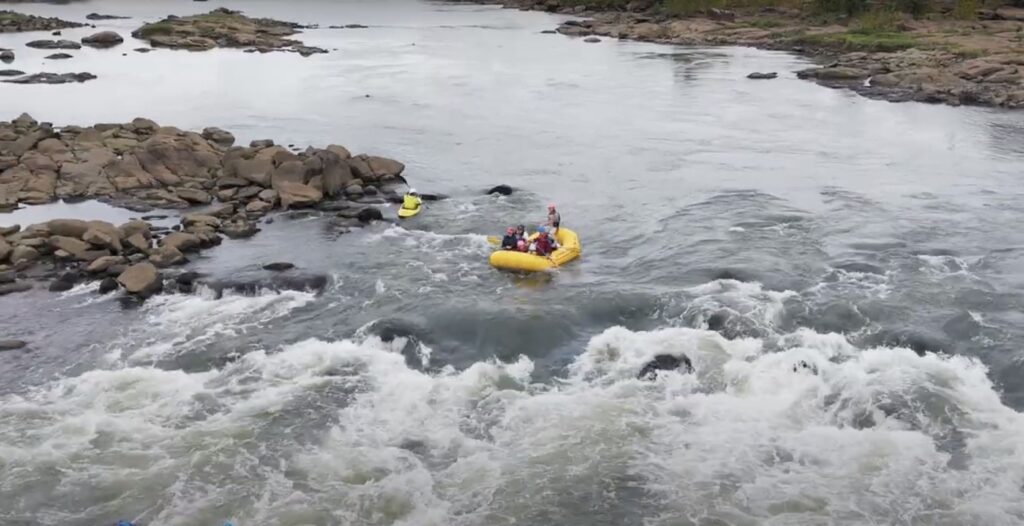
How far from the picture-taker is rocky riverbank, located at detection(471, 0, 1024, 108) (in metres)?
45.8

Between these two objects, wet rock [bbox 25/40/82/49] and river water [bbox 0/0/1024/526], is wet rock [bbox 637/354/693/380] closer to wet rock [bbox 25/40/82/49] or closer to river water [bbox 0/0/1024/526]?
river water [bbox 0/0/1024/526]

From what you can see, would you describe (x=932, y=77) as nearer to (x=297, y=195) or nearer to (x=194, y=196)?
(x=297, y=195)

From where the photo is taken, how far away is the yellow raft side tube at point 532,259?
21.3 metres

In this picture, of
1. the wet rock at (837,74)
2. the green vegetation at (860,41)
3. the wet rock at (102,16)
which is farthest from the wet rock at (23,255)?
the wet rock at (102,16)

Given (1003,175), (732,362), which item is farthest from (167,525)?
(1003,175)

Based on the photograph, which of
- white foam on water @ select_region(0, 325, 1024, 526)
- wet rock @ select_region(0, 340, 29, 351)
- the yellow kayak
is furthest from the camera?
the yellow kayak

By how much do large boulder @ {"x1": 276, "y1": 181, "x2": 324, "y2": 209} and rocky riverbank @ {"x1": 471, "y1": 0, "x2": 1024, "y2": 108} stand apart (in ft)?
104

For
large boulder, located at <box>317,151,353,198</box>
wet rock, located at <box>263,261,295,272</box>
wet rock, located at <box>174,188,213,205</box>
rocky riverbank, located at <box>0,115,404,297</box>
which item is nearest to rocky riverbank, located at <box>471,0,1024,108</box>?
large boulder, located at <box>317,151,353,198</box>

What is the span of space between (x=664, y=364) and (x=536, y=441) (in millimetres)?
3504

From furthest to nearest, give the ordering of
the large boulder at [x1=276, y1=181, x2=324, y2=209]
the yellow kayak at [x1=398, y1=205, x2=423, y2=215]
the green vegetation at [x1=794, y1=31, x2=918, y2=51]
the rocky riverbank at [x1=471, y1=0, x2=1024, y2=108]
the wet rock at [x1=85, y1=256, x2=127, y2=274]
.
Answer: the green vegetation at [x1=794, y1=31, x2=918, y2=51] → the rocky riverbank at [x1=471, y1=0, x2=1024, y2=108] → the large boulder at [x1=276, y1=181, x2=324, y2=209] → the yellow kayak at [x1=398, y1=205, x2=423, y2=215] → the wet rock at [x1=85, y1=256, x2=127, y2=274]

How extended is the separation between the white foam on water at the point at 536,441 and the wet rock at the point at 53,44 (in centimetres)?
6305

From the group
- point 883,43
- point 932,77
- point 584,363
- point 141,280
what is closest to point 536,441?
point 584,363

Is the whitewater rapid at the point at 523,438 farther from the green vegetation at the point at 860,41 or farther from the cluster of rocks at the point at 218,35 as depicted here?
the cluster of rocks at the point at 218,35

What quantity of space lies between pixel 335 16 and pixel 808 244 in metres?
101
